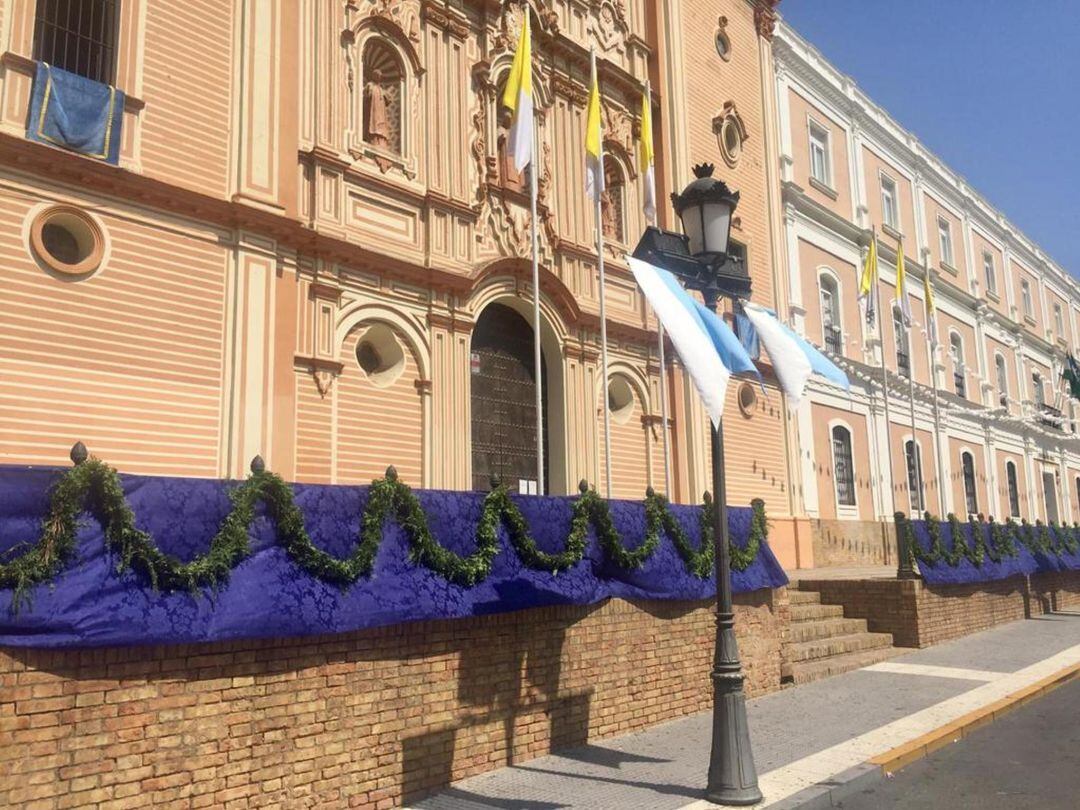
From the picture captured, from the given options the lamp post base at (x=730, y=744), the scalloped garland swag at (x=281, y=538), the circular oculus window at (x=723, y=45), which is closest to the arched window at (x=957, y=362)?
the circular oculus window at (x=723, y=45)

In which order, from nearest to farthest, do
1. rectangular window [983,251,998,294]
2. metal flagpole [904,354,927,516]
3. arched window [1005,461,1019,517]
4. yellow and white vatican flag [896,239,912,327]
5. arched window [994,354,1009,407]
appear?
yellow and white vatican flag [896,239,912,327], metal flagpole [904,354,927,516], arched window [1005,461,1019,517], arched window [994,354,1009,407], rectangular window [983,251,998,294]

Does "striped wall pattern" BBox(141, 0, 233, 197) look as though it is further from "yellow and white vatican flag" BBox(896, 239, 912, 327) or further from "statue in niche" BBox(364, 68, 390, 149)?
"yellow and white vatican flag" BBox(896, 239, 912, 327)

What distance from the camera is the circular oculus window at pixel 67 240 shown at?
32.6ft

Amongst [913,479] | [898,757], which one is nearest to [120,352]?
[898,757]

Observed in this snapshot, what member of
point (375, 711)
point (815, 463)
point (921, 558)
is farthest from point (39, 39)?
point (815, 463)

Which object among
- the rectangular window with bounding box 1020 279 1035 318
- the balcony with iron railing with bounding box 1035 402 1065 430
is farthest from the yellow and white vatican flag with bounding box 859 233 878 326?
the rectangular window with bounding box 1020 279 1035 318

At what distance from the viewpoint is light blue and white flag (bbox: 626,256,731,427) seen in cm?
720

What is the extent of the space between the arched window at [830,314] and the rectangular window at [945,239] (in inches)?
410

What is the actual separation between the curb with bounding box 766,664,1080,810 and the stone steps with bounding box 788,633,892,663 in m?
2.34

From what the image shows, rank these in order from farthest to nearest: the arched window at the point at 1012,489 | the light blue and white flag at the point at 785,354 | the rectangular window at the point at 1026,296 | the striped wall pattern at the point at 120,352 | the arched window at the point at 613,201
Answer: the rectangular window at the point at 1026,296 < the arched window at the point at 1012,489 < the arched window at the point at 613,201 < the striped wall pattern at the point at 120,352 < the light blue and white flag at the point at 785,354

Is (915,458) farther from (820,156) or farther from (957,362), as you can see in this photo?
(820,156)

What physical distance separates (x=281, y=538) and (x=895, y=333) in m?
25.4

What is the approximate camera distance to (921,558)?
49.3ft

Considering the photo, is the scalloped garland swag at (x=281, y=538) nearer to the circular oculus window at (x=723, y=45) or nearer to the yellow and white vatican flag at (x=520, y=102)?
the yellow and white vatican flag at (x=520, y=102)
